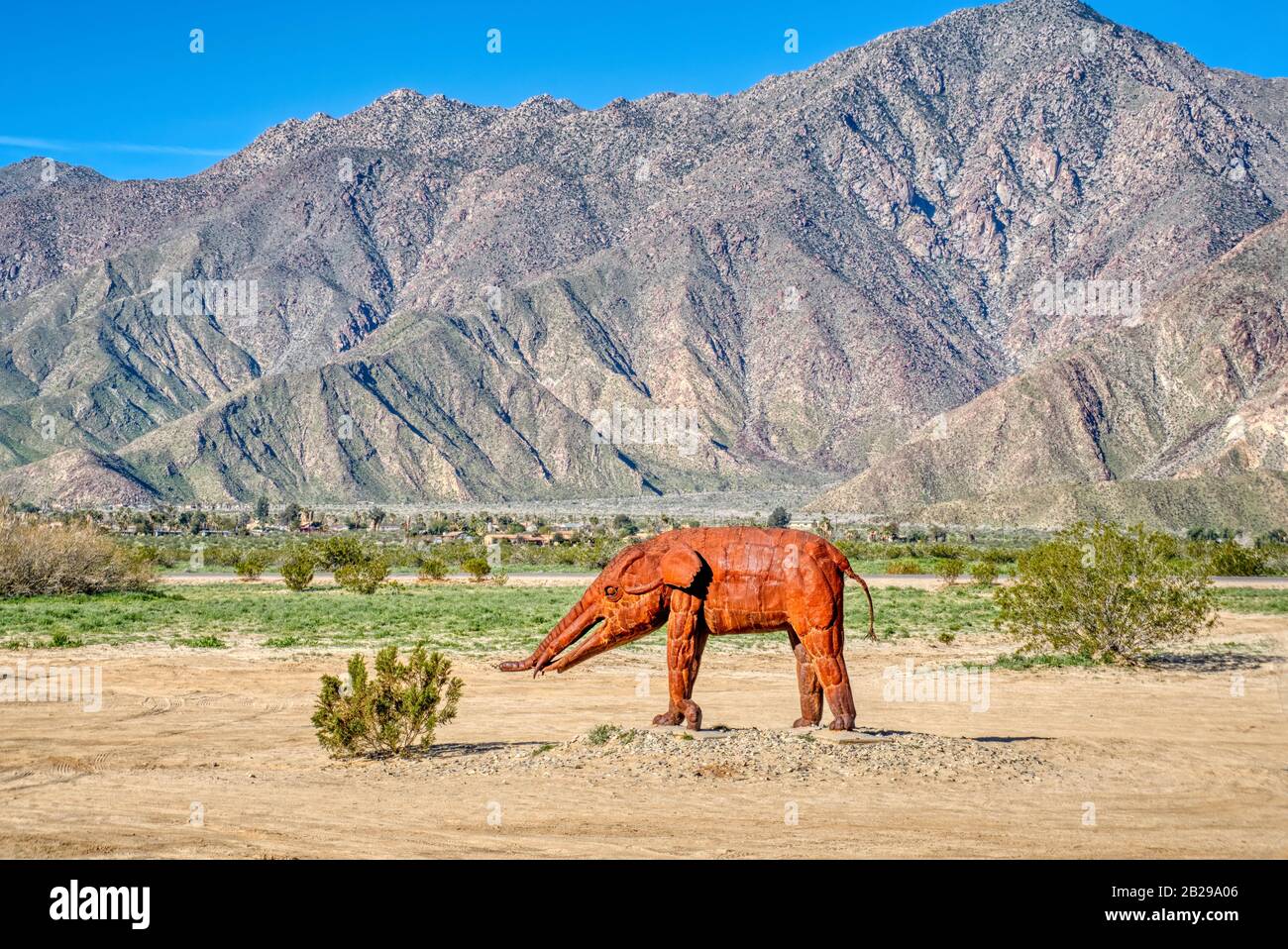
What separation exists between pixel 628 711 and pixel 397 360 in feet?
576

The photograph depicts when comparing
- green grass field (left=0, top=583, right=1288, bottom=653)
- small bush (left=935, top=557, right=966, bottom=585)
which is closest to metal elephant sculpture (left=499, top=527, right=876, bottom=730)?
green grass field (left=0, top=583, right=1288, bottom=653)

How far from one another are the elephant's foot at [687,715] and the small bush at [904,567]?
49.1 meters

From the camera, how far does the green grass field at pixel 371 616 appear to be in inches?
1253

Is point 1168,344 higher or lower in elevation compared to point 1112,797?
higher

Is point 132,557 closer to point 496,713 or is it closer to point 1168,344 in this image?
point 496,713

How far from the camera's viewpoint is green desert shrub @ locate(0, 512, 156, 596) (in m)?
42.7

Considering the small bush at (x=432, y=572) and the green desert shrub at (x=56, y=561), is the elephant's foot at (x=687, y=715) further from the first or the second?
the small bush at (x=432, y=572)

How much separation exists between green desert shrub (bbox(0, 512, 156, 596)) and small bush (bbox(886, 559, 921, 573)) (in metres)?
34.0

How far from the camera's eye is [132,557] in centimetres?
4900
